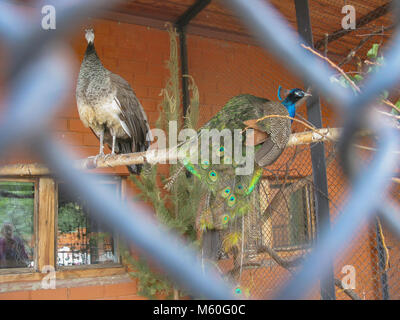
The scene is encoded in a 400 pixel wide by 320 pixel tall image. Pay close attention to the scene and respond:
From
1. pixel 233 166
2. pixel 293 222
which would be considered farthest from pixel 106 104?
pixel 293 222

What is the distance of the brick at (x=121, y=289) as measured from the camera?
301 cm

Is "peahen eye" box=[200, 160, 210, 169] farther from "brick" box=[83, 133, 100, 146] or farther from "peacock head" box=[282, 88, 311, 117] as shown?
"brick" box=[83, 133, 100, 146]

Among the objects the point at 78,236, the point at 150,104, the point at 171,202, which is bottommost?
the point at 78,236

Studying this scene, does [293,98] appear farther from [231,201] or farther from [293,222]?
[293,222]

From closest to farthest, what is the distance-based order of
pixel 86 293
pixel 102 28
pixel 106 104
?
1. pixel 106 104
2. pixel 86 293
3. pixel 102 28

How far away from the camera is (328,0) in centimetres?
306

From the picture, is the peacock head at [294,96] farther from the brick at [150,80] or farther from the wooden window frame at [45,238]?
the wooden window frame at [45,238]

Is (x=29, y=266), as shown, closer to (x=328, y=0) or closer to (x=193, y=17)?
(x=193, y=17)

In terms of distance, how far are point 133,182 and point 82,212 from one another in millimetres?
476

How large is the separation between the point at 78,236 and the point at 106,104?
45.7 inches

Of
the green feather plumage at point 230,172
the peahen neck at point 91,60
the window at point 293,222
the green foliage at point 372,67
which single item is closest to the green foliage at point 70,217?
the peahen neck at point 91,60

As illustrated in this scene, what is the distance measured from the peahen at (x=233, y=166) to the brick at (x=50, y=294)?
188 cm

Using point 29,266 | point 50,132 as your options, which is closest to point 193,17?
point 29,266

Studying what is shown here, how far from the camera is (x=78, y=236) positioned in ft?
9.93
